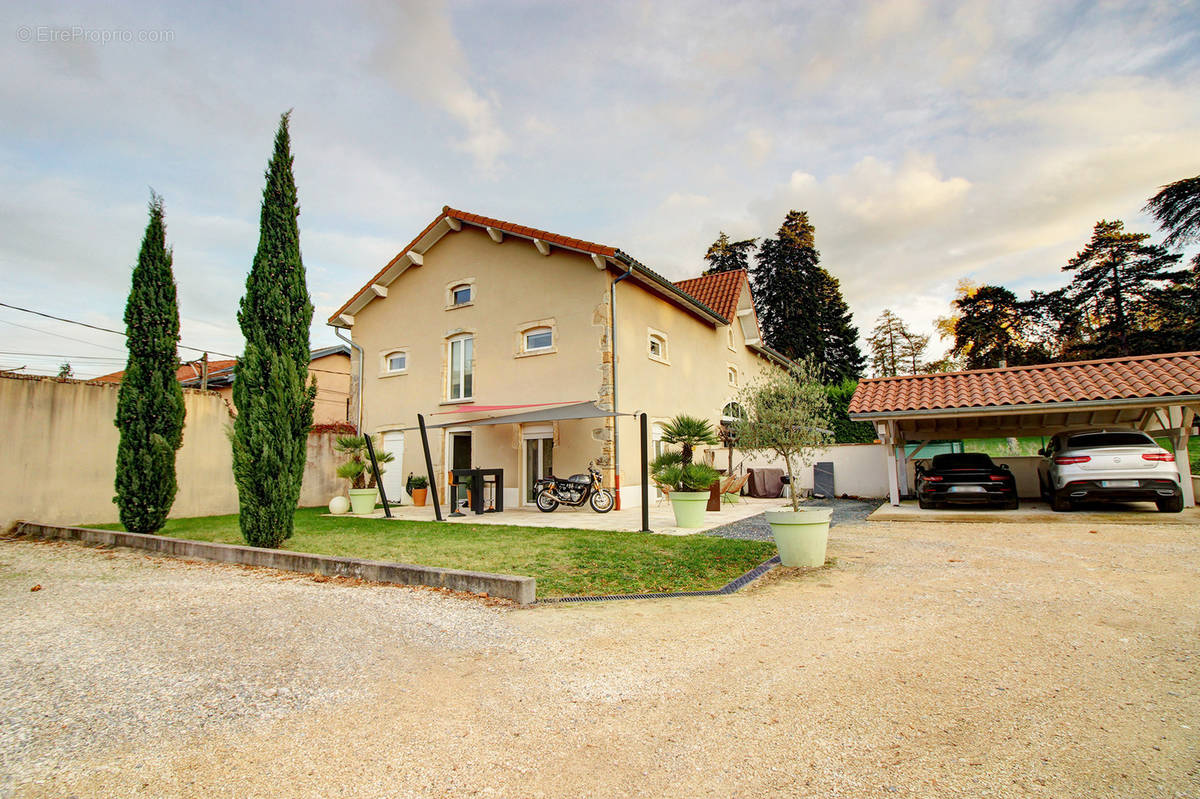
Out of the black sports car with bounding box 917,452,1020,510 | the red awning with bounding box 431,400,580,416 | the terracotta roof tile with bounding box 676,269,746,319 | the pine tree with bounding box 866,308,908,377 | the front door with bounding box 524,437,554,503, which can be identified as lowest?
the black sports car with bounding box 917,452,1020,510

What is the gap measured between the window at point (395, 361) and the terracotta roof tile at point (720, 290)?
8.66m

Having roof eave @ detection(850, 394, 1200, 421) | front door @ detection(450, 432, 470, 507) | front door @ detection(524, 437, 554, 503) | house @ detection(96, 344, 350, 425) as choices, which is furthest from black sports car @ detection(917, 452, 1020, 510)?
house @ detection(96, 344, 350, 425)

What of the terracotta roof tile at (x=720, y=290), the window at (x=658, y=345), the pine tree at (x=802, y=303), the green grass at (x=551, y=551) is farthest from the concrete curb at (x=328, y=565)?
the pine tree at (x=802, y=303)

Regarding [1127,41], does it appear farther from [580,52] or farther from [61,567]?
[61,567]

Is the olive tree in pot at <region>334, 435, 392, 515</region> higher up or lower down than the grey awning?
lower down

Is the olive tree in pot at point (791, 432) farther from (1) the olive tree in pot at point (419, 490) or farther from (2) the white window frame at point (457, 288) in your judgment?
(1) the olive tree in pot at point (419, 490)

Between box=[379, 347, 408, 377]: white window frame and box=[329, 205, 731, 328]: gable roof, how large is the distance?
177 cm

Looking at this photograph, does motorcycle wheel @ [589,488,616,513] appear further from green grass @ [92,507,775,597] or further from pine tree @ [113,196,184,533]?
pine tree @ [113,196,184,533]

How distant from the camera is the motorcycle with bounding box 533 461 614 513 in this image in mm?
11797

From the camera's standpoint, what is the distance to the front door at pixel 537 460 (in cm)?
1316

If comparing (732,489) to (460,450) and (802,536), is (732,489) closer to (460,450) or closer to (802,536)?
(460,450)

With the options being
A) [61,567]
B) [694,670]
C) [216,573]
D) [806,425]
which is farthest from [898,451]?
[61,567]

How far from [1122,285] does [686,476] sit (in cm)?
2963

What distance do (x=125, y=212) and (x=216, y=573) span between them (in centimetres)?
644
